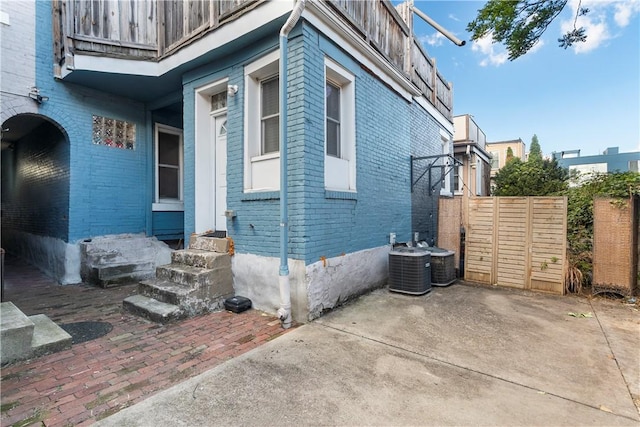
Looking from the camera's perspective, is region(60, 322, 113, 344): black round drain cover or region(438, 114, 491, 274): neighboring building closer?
region(60, 322, 113, 344): black round drain cover

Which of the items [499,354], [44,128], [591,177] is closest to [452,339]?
[499,354]

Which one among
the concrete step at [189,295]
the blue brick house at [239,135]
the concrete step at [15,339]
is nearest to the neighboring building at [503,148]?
the blue brick house at [239,135]

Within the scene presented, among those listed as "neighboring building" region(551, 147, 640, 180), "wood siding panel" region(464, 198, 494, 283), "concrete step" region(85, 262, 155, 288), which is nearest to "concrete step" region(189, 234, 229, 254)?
"concrete step" region(85, 262, 155, 288)

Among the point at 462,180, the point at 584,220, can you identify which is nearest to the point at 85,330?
the point at 584,220

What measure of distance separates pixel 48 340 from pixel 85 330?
59 cm

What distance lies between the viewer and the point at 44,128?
6.93 metres

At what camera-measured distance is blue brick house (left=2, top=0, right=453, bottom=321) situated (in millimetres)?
4043

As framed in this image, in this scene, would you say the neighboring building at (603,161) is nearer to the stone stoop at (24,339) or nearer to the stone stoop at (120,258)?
the stone stoop at (120,258)

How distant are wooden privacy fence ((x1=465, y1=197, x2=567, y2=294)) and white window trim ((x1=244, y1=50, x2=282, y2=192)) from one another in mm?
4225

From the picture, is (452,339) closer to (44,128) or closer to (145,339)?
(145,339)

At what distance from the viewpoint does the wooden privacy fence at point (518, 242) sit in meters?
5.30

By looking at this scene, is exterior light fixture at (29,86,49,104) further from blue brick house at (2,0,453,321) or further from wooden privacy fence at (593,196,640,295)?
wooden privacy fence at (593,196,640,295)

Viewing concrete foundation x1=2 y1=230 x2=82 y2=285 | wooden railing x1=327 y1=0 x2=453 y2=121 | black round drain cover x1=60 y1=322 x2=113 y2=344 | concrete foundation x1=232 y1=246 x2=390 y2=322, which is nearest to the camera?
black round drain cover x1=60 y1=322 x2=113 y2=344

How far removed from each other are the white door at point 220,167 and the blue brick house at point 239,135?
3cm
